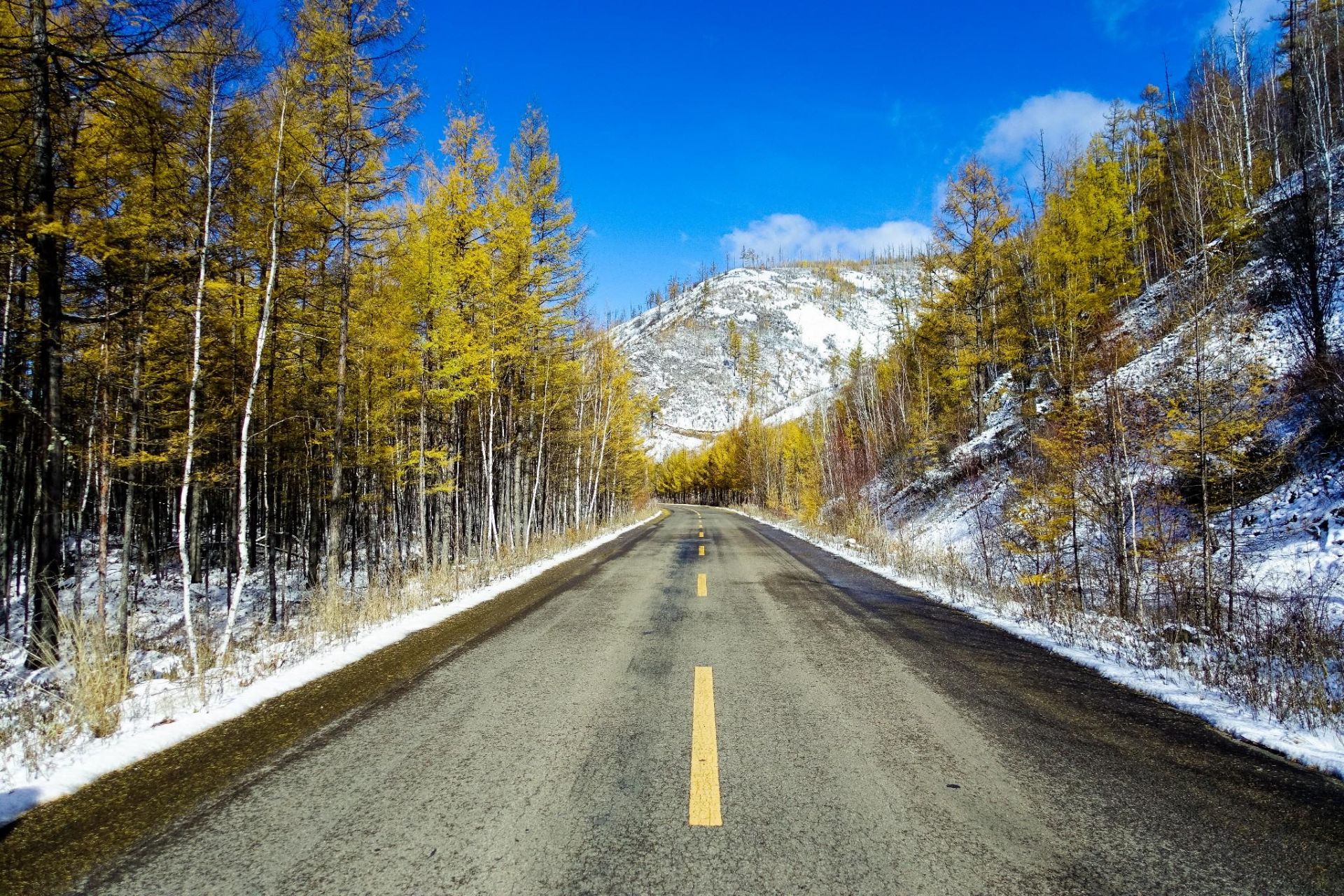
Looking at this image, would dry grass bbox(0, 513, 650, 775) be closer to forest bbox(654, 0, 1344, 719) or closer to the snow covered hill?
forest bbox(654, 0, 1344, 719)

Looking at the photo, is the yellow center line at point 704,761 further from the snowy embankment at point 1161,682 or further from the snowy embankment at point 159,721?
the snowy embankment at point 1161,682

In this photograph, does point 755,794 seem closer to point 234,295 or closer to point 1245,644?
point 1245,644

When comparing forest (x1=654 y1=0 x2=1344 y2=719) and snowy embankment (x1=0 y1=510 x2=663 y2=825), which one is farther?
forest (x1=654 y1=0 x2=1344 y2=719)

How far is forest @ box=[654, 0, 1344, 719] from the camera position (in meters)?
7.87

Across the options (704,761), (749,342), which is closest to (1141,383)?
(704,761)

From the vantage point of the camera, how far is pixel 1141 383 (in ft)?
37.7

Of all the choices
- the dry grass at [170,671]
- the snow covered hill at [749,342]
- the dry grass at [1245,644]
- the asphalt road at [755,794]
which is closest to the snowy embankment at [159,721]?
the dry grass at [170,671]

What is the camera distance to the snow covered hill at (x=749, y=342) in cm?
12825

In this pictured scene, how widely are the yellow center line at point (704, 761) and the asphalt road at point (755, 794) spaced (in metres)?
0.02

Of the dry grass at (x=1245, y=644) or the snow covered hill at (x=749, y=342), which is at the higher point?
the snow covered hill at (x=749, y=342)

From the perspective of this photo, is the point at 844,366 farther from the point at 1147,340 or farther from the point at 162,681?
the point at 162,681

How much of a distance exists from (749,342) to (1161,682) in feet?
482

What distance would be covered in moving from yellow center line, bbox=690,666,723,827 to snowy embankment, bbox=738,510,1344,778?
341 cm

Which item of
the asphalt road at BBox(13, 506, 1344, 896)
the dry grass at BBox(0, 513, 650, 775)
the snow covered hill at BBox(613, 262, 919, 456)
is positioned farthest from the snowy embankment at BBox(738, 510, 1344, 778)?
the snow covered hill at BBox(613, 262, 919, 456)
